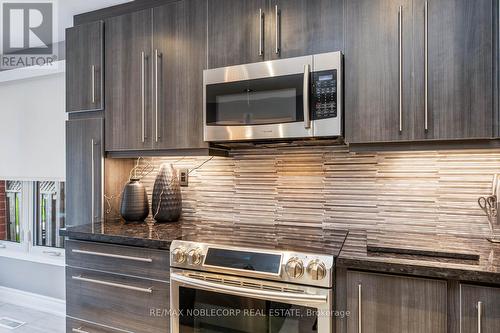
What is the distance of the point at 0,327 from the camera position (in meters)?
2.77

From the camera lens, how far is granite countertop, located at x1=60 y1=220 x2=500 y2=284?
48.3 inches

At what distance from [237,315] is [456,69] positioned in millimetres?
1470

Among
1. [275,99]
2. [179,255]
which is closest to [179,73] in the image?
[275,99]

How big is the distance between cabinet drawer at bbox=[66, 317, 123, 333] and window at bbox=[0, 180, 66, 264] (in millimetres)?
1229

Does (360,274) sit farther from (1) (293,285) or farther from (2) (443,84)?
(2) (443,84)

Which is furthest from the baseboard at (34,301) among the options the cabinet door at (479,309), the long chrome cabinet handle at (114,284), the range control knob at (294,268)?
the cabinet door at (479,309)

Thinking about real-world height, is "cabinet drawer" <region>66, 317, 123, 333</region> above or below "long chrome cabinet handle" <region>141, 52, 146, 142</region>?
below

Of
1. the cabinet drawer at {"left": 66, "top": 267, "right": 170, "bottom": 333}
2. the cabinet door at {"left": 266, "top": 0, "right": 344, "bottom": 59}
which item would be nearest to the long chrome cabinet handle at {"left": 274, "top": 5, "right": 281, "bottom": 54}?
the cabinet door at {"left": 266, "top": 0, "right": 344, "bottom": 59}

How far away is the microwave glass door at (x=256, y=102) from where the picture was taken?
1.71 meters

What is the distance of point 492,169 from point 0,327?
3.73m

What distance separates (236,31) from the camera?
73.7 inches

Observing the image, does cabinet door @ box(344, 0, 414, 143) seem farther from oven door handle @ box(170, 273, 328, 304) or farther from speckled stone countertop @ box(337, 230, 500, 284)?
oven door handle @ box(170, 273, 328, 304)

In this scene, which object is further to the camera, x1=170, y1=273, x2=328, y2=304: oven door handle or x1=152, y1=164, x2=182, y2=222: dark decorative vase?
x1=152, y1=164, x2=182, y2=222: dark decorative vase

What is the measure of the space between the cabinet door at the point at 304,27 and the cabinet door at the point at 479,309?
120 centimetres
